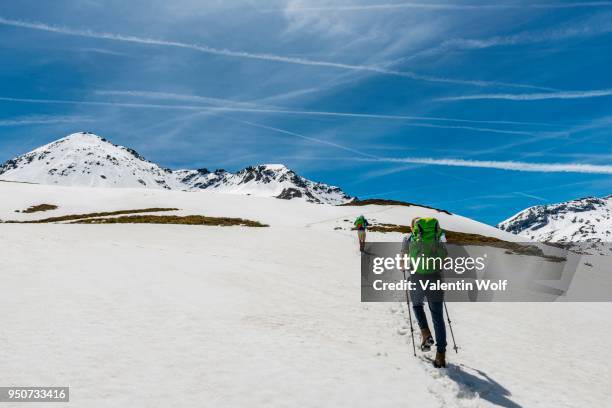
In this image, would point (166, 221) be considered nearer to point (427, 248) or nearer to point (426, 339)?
point (426, 339)

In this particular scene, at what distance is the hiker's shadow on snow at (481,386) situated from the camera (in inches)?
342

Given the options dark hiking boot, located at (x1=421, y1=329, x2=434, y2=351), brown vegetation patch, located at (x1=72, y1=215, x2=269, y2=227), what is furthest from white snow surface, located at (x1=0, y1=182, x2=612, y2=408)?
brown vegetation patch, located at (x1=72, y1=215, x2=269, y2=227)

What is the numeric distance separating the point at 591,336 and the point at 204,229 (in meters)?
29.4

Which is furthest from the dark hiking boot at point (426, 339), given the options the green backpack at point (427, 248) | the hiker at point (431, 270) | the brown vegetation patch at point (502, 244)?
the brown vegetation patch at point (502, 244)

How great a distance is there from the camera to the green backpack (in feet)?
32.2

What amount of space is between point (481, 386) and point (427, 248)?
3.15 meters

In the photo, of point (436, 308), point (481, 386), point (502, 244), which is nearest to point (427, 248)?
point (436, 308)

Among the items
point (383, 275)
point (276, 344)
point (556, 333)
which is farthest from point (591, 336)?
point (276, 344)

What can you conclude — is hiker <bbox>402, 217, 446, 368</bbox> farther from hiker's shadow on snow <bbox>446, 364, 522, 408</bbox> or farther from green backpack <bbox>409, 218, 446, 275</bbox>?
hiker's shadow on snow <bbox>446, 364, 522, 408</bbox>

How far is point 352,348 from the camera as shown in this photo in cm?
1057

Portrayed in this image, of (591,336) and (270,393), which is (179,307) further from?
(591,336)

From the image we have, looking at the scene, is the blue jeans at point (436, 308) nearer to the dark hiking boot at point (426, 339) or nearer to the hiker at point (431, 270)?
the hiker at point (431, 270)

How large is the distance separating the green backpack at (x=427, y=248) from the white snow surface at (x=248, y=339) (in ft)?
7.43

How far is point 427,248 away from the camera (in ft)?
32.4
